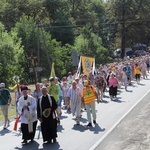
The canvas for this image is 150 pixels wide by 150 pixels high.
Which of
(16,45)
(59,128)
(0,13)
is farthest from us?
(0,13)

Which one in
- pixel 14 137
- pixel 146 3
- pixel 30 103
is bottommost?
pixel 14 137

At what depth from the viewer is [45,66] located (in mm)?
53219

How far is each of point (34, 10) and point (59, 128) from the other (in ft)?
175

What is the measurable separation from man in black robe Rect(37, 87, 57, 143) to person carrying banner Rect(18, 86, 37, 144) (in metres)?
0.37

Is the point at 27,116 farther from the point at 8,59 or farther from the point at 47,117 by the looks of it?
the point at 8,59

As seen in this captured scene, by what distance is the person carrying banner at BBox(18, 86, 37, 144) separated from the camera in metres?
10.9

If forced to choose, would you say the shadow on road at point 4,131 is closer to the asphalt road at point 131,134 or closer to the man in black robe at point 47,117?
the man in black robe at point 47,117

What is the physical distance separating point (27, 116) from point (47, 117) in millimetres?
688

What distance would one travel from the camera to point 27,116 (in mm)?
11008

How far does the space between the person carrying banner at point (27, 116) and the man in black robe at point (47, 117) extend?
0.37 meters

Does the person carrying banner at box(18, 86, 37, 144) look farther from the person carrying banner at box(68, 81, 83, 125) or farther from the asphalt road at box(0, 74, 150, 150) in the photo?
the person carrying banner at box(68, 81, 83, 125)

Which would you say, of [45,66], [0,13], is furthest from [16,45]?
[0,13]

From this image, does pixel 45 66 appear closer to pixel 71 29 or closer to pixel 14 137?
pixel 71 29

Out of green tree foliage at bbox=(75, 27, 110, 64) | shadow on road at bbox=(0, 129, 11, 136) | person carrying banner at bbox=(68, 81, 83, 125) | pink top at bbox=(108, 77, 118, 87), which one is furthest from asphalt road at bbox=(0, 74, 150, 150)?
green tree foliage at bbox=(75, 27, 110, 64)
